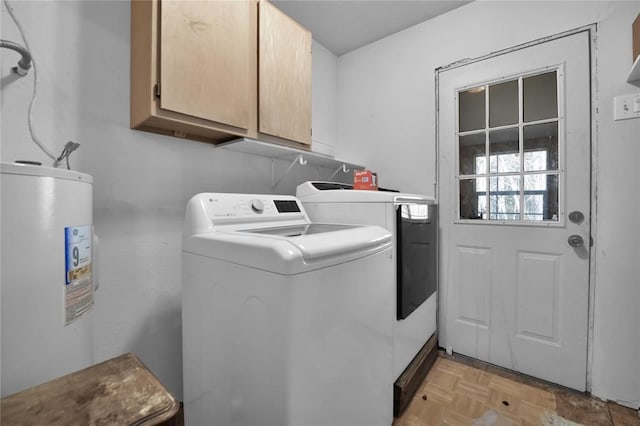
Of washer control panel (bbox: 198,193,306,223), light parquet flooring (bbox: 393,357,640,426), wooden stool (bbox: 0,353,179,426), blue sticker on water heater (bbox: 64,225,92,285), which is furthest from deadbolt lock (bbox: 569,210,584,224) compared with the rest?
blue sticker on water heater (bbox: 64,225,92,285)

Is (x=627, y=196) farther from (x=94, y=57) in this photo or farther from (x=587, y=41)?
(x=94, y=57)

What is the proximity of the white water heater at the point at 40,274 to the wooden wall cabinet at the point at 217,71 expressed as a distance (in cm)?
52

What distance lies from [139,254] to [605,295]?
251 centimetres

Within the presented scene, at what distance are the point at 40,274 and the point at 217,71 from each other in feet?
3.41

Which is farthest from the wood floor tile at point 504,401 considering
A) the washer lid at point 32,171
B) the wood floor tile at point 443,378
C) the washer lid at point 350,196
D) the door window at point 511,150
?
the washer lid at point 32,171

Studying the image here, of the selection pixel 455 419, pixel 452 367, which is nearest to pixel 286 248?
pixel 455 419

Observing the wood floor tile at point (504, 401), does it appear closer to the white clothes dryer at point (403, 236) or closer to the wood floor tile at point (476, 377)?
the wood floor tile at point (476, 377)

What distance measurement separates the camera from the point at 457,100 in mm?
2012

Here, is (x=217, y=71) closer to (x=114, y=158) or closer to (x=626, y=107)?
(x=114, y=158)

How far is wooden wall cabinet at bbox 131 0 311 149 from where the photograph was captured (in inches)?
44.3

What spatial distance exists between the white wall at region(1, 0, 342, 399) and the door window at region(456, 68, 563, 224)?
5.94 feet

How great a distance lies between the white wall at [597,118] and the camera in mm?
1464

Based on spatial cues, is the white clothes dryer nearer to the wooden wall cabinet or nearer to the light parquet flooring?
the light parquet flooring

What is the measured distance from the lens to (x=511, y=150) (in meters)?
1.84
